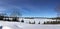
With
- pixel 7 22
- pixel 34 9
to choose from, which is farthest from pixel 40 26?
pixel 7 22

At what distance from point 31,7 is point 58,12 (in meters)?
0.93

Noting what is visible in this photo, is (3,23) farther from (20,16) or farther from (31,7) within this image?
(31,7)

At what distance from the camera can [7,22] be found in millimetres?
3080

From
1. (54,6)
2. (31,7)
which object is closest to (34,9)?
(31,7)

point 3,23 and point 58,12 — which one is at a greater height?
point 58,12

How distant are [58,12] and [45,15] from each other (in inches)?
18.3

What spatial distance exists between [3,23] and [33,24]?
39.0 inches

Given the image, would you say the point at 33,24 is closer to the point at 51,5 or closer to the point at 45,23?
the point at 45,23

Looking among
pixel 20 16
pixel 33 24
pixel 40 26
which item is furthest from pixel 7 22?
pixel 40 26

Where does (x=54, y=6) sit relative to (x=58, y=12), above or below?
above

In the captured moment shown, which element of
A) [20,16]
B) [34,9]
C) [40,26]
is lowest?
[40,26]

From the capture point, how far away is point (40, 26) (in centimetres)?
317

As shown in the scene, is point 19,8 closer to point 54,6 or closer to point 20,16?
point 20,16

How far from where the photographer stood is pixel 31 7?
316 cm
